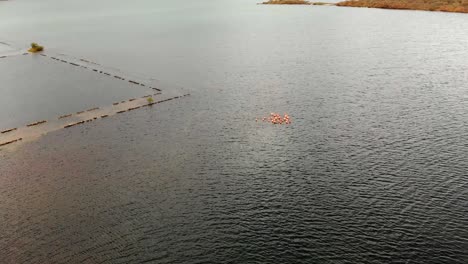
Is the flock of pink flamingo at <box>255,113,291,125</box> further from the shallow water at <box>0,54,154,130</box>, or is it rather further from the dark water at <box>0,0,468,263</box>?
the shallow water at <box>0,54,154,130</box>

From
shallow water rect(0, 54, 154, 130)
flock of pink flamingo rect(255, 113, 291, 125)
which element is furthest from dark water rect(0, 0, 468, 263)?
shallow water rect(0, 54, 154, 130)

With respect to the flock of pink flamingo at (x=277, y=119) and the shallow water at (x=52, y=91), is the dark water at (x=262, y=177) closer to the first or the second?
the flock of pink flamingo at (x=277, y=119)

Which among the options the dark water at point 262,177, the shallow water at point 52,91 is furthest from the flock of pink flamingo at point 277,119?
the shallow water at point 52,91

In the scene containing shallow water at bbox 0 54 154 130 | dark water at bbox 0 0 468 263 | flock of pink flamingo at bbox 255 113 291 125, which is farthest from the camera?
shallow water at bbox 0 54 154 130

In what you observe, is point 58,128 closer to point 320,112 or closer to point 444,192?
point 320,112

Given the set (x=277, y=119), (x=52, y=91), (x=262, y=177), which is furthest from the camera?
(x=52, y=91)

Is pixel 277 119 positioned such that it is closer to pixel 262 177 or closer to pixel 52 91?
pixel 262 177

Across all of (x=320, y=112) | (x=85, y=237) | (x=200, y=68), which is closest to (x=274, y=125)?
(x=320, y=112)

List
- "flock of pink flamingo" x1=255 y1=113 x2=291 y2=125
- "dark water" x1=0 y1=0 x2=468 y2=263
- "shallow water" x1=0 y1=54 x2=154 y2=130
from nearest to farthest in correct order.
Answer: "dark water" x1=0 y1=0 x2=468 y2=263 < "flock of pink flamingo" x1=255 y1=113 x2=291 y2=125 < "shallow water" x1=0 y1=54 x2=154 y2=130

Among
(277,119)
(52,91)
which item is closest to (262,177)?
(277,119)
